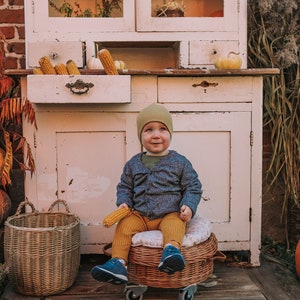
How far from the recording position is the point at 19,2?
136 inches

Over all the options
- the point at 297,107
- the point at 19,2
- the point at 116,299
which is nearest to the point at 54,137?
the point at 116,299

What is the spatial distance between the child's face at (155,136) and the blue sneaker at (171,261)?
1.84 feet

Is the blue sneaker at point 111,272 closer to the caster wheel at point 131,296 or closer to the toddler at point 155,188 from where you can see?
the toddler at point 155,188

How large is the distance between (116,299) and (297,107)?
6.31 feet

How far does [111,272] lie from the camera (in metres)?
2.22

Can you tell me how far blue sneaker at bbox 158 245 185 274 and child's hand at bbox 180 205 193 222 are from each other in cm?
21

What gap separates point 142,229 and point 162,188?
24 cm

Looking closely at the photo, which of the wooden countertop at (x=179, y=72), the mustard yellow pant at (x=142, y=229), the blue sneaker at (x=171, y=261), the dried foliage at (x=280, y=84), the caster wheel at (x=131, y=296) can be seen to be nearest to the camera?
the blue sneaker at (x=171, y=261)

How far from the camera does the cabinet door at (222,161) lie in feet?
9.49

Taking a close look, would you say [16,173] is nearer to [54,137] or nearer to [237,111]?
[54,137]

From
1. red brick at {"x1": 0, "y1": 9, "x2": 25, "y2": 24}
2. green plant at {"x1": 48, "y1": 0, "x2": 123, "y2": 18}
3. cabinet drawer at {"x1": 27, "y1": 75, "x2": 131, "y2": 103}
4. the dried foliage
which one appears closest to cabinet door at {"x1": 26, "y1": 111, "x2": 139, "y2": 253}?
cabinet drawer at {"x1": 27, "y1": 75, "x2": 131, "y2": 103}

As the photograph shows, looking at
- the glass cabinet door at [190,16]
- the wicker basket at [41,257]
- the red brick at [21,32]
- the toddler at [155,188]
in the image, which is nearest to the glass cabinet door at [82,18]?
the glass cabinet door at [190,16]

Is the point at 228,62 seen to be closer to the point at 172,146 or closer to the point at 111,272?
the point at 172,146

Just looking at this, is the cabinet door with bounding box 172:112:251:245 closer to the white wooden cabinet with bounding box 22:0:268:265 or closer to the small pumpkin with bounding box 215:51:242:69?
the white wooden cabinet with bounding box 22:0:268:265
